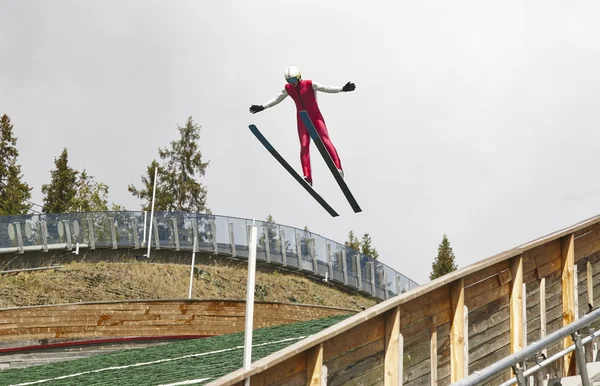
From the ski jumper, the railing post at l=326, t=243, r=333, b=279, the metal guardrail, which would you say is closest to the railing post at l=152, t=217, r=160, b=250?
the metal guardrail

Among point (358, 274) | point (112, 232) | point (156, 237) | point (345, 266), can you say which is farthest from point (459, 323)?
point (358, 274)

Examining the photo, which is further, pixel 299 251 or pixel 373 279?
pixel 373 279

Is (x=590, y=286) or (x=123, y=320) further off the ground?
(x=123, y=320)

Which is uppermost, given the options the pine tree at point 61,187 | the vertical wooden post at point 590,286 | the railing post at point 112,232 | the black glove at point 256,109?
the pine tree at point 61,187

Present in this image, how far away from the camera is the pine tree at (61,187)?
59.4 metres

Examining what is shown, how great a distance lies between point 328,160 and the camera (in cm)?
1532

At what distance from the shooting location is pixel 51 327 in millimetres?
19750

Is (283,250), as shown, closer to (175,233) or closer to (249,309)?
(175,233)

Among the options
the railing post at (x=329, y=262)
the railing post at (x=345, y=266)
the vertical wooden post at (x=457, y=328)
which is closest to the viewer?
the vertical wooden post at (x=457, y=328)

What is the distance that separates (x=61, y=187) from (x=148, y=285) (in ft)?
87.7

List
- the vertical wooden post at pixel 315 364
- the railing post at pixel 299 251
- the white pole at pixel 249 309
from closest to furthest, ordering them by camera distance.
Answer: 1. the white pole at pixel 249 309
2. the vertical wooden post at pixel 315 364
3. the railing post at pixel 299 251

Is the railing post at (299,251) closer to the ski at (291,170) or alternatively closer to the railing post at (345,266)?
the railing post at (345,266)

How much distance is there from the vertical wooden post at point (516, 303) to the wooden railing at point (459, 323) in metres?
0.01

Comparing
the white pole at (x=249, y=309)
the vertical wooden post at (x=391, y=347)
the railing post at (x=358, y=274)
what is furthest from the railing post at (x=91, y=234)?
the white pole at (x=249, y=309)
